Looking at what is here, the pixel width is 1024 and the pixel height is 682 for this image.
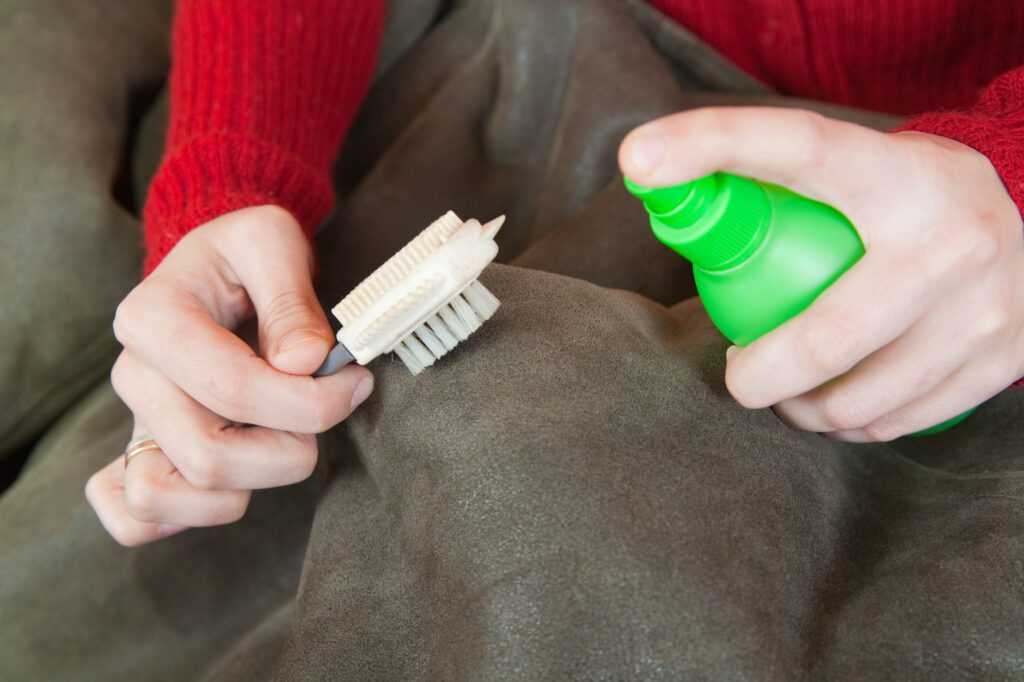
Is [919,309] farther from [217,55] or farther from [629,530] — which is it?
[217,55]

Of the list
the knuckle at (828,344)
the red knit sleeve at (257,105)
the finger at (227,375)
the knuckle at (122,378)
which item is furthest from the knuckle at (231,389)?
the knuckle at (828,344)

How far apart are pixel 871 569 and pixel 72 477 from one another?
692 mm

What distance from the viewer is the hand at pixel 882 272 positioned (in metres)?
0.38

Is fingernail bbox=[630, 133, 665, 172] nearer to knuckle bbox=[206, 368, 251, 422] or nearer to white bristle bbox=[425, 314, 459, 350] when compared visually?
white bristle bbox=[425, 314, 459, 350]

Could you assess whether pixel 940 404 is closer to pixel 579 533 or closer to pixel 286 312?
pixel 579 533

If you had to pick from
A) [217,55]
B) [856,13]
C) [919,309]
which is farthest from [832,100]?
[217,55]

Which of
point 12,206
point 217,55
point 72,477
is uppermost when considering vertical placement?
point 217,55

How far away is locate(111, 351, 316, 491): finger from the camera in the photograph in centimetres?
54

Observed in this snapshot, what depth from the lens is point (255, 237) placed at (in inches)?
24.1

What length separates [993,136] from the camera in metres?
0.48

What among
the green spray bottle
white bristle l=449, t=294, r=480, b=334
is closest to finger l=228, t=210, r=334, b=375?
white bristle l=449, t=294, r=480, b=334

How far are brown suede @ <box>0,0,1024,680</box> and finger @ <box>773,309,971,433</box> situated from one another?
1.3 inches

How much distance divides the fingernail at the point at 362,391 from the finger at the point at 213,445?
2.8 inches

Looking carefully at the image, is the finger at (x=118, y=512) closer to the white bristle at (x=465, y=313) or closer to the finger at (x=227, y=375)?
the finger at (x=227, y=375)
